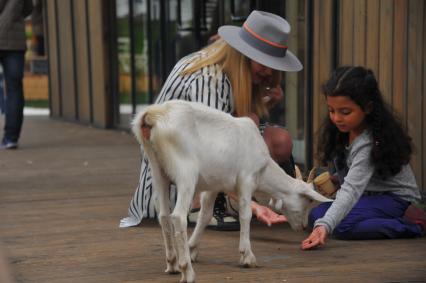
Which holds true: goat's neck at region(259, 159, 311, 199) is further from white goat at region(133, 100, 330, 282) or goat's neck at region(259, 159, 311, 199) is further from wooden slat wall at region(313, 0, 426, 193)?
wooden slat wall at region(313, 0, 426, 193)

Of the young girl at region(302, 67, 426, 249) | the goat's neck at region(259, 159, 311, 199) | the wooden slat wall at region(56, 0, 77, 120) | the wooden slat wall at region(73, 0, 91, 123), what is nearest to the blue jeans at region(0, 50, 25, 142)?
the wooden slat wall at region(73, 0, 91, 123)

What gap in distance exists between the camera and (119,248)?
463 cm

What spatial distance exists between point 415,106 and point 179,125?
245 centimetres

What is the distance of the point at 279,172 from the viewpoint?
424cm

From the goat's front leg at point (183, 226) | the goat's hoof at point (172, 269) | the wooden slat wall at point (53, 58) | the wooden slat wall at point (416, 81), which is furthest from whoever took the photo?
the wooden slat wall at point (53, 58)

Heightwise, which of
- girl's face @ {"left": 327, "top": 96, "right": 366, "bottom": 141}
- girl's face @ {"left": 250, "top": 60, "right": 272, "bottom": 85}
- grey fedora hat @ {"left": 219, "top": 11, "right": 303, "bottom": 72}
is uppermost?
grey fedora hat @ {"left": 219, "top": 11, "right": 303, "bottom": 72}

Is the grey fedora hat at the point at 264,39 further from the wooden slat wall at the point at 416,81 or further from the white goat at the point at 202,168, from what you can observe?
the wooden slat wall at the point at 416,81

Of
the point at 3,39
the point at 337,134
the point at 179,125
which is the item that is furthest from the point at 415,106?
the point at 3,39

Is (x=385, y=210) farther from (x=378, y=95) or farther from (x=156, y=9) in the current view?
(x=156, y=9)

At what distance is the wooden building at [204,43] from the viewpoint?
229 inches

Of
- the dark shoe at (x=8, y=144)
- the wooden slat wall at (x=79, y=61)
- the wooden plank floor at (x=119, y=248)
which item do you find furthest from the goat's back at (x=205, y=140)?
the wooden slat wall at (x=79, y=61)

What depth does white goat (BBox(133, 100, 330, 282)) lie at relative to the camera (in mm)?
3756

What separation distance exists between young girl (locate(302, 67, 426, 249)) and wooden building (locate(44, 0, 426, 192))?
882mm

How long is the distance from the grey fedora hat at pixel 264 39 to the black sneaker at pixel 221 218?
0.94 m
